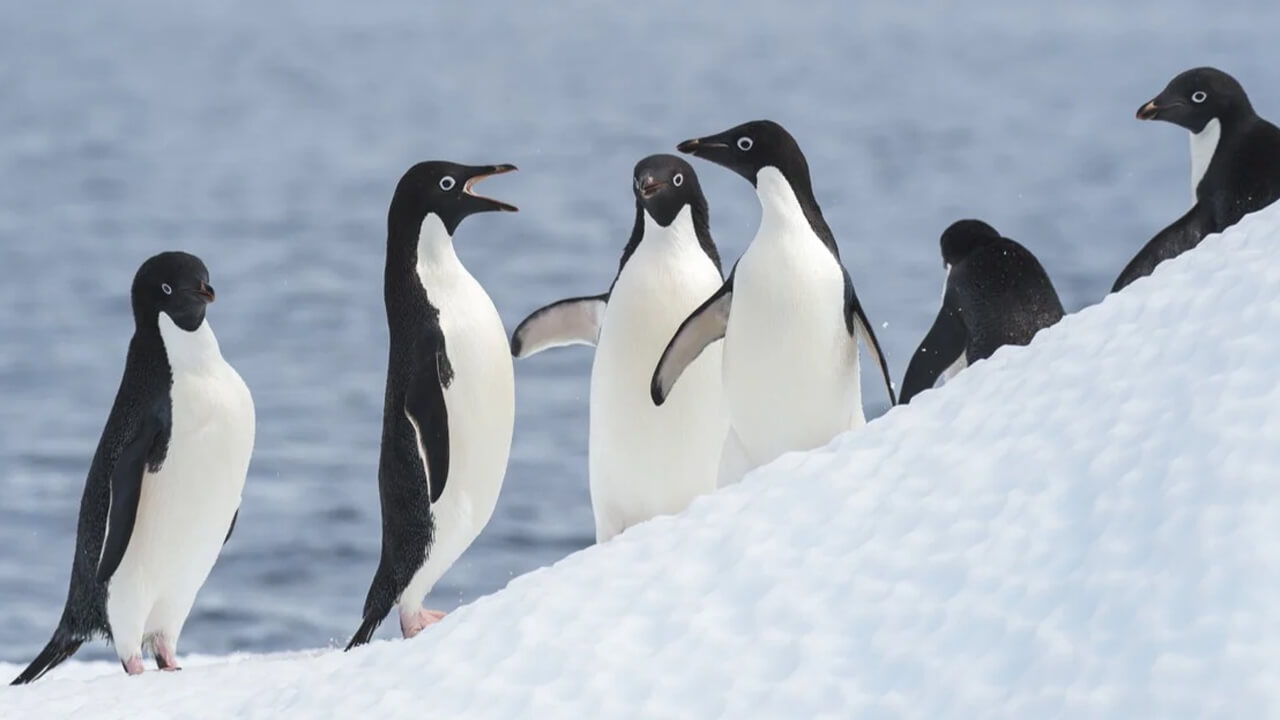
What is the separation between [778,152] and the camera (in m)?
4.13

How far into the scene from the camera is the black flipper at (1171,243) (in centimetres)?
430

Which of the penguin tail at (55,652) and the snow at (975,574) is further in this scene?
the penguin tail at (55,652)

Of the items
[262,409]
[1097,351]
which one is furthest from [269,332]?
[1097,351]

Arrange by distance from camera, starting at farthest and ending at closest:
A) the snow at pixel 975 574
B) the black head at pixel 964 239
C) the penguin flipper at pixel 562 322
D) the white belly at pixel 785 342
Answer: the penguin flipper at pixel 562 322 < the black head at pixel 964 239 < the white belly at pixel 785 342 < the snow at pixel 975 574

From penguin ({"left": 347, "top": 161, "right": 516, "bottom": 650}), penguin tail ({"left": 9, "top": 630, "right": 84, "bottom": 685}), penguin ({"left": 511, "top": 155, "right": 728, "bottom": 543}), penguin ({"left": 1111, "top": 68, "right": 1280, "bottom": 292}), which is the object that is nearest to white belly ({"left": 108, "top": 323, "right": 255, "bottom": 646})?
penguin tail ({"left": 9, "top": 630, "right": 84, "bottom": 685})

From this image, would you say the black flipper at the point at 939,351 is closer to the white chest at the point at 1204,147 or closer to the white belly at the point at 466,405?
the white chest at the point at 1204,147

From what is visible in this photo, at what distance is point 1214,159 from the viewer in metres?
4.56

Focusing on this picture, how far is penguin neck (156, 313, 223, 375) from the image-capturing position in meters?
4.11

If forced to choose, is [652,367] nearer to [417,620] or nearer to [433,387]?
[433,387]

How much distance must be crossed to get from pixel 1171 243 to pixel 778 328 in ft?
3.35

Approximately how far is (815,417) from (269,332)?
24.7 metres

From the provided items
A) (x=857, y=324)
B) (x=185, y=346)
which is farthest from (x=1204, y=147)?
(x=185, y=346)

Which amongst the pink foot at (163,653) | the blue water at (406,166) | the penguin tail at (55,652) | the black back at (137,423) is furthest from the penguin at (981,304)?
the blue water at (406,166)

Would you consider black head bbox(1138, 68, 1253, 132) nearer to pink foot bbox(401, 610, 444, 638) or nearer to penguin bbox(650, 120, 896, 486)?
penguin bbox(650, 120, 896, 486)
